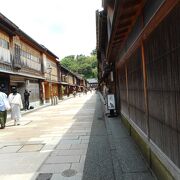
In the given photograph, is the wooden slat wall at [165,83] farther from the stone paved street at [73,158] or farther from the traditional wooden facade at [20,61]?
the traditional wooden facade at [20,61]

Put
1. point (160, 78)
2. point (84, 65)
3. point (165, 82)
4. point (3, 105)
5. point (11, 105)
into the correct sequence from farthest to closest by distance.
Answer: point (84, 65) → point (11, 105) → point (3, 105) → point (160, 78) → point (165, 82)

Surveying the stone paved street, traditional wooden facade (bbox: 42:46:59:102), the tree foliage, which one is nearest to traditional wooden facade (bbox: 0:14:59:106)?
traditional wooden facade (bbox: 42:46:59:102)

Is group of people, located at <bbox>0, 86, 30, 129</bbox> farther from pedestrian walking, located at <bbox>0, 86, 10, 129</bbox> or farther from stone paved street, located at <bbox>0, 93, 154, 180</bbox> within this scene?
stone paved street, located at <bbox>0, 93, 154, 180</bbox>

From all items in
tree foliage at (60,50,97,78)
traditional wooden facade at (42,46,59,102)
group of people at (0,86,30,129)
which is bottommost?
group of people at (0,86,30,129)

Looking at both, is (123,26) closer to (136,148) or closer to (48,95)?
(136,148)

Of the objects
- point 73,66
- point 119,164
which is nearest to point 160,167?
point 119,164

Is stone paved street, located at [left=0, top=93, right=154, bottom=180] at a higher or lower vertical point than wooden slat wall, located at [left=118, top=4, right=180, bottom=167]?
lower

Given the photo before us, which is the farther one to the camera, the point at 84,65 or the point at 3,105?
the point at 84,65

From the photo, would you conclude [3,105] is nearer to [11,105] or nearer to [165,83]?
[11,105]

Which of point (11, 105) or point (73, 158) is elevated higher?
point (11, 105)

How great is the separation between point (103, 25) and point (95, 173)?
10992mm

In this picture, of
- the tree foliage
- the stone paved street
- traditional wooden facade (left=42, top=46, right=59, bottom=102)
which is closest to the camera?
the stone paved street

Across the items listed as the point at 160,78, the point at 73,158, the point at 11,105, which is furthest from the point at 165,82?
the point at 11,105

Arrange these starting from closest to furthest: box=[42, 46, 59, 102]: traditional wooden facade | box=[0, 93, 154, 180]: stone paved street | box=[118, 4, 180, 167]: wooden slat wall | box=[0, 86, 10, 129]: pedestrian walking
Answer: box=[118, 4, 180, 167]: wooden slat wall
box=[0, 93, 154, 180]: stone paved street
box=[0, 86, 10, 129]: pedestrian walking
box=[42, 46, 59, 102]: traditional wooden facade
